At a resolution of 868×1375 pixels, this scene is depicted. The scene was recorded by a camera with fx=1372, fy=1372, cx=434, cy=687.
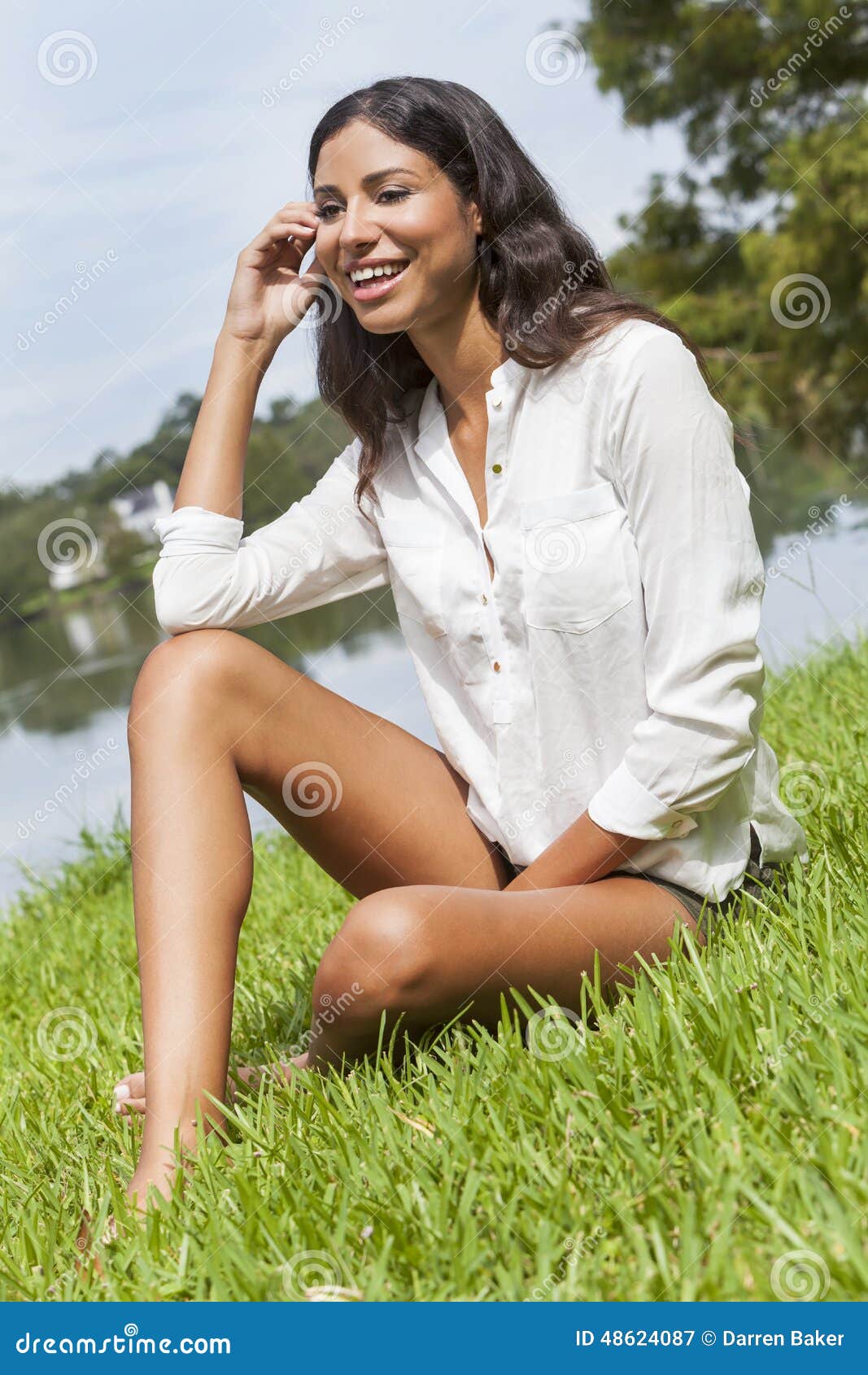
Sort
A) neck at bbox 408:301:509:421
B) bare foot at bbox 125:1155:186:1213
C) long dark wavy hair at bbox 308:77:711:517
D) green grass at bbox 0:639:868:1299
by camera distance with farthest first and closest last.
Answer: neck at bbox 408:301:509:421 < long dark wavy hair at bbox 308:77:711:517 < bare foot at bbox 125:1155:186:1213 < green grass at bbox 0:639:868:1299

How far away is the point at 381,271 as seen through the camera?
2.00 m

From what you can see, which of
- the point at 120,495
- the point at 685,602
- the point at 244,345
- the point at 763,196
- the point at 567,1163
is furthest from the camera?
the point at 120,495

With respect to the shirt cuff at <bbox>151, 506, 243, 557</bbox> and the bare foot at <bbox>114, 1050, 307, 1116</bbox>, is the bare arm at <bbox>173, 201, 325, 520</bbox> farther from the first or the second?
the bare foot at <bbox>114, 1050, 307, 1116</bbox>

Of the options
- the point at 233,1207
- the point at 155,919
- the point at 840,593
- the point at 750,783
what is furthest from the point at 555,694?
the point at 840,593

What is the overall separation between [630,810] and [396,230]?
0.89 metres

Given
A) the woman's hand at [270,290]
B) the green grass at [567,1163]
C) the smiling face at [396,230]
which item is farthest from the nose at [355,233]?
the green grass at [567,1163]

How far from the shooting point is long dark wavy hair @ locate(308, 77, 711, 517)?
1.93 m

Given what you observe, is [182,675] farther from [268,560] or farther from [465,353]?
[465,353]

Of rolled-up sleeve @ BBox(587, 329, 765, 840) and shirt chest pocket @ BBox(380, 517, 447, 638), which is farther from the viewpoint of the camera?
shirt chest pocket @ BBox(380, 517, 447, 638)

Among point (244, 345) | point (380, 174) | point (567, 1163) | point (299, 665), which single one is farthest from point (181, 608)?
point (299, 665)

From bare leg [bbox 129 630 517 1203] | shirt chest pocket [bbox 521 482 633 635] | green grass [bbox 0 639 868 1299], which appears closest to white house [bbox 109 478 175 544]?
bare leg [bbox 129 630 517 1203]

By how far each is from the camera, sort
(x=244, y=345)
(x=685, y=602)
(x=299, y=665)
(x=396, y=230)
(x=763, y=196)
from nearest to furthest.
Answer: (x=685, y=602)
(x=396, y=230)
(x=244, y=345)
(x=299, y=665)
(x=763, y=196)

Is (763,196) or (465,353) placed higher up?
(763,196)
